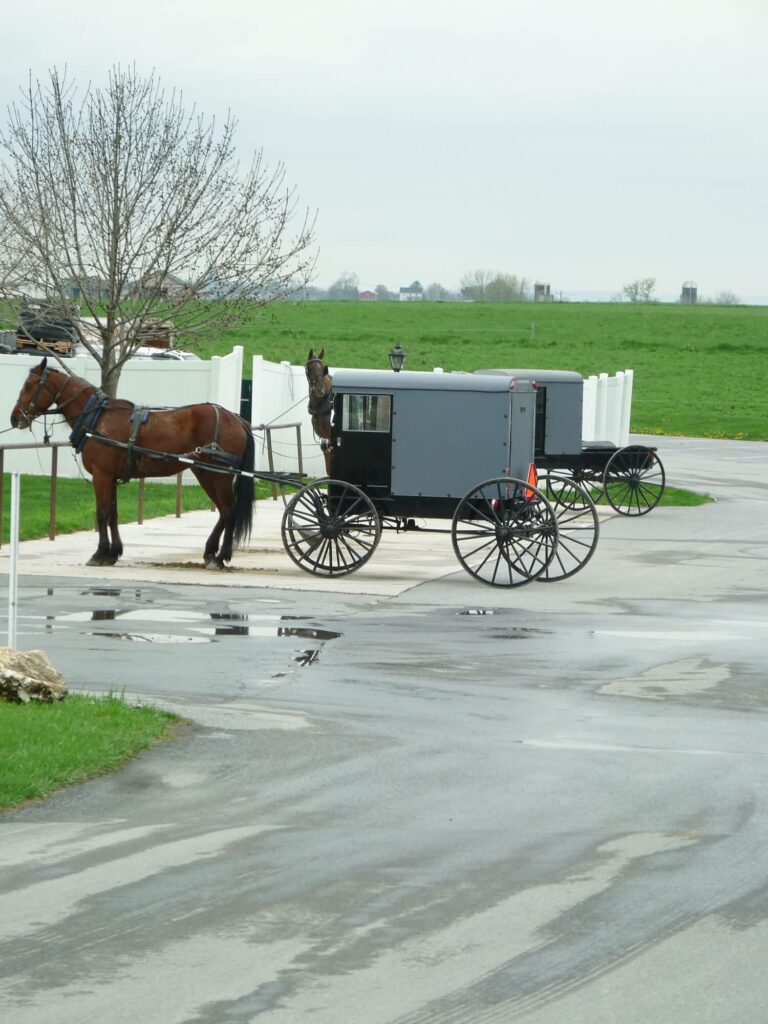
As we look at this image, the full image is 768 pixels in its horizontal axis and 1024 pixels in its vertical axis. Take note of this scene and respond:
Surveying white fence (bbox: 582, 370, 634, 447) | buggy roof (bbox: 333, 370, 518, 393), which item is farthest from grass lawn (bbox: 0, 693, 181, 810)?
white fence (bbox: 582, 370, 634, 447)

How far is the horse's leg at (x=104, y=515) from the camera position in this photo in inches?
728

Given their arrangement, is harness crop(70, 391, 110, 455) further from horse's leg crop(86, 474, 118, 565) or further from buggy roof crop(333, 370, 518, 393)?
buggy roof crop(333, 370, 518, 393)

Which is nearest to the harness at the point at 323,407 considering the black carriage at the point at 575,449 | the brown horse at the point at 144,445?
the black carriage at the point at 575,449

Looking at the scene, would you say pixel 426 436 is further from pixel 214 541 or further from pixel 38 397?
pixel 38 397

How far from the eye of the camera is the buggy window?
1853 centimetres

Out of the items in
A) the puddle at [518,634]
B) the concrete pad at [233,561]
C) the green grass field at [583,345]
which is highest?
the green grass field at [583,345]

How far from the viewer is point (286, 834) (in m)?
7.92

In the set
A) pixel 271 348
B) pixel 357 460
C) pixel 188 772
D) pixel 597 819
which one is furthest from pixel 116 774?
pixel 271 348

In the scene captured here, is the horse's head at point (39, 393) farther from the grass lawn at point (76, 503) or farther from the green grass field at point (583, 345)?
the green grass field at point (583, 345)

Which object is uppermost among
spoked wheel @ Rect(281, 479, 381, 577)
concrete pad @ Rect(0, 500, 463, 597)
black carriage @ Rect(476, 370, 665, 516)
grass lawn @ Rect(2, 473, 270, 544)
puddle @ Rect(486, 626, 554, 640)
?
black carriage @ Rect(476, 370, 665, 516)

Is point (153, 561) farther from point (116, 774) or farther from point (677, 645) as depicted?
point (116, 774)

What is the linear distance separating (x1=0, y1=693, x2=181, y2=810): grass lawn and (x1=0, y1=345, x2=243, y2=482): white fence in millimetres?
18029

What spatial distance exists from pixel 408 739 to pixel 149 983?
4438mm

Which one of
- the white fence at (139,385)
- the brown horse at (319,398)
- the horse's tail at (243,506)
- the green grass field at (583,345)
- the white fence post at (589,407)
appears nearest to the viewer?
the horse's tail at (243,506)
